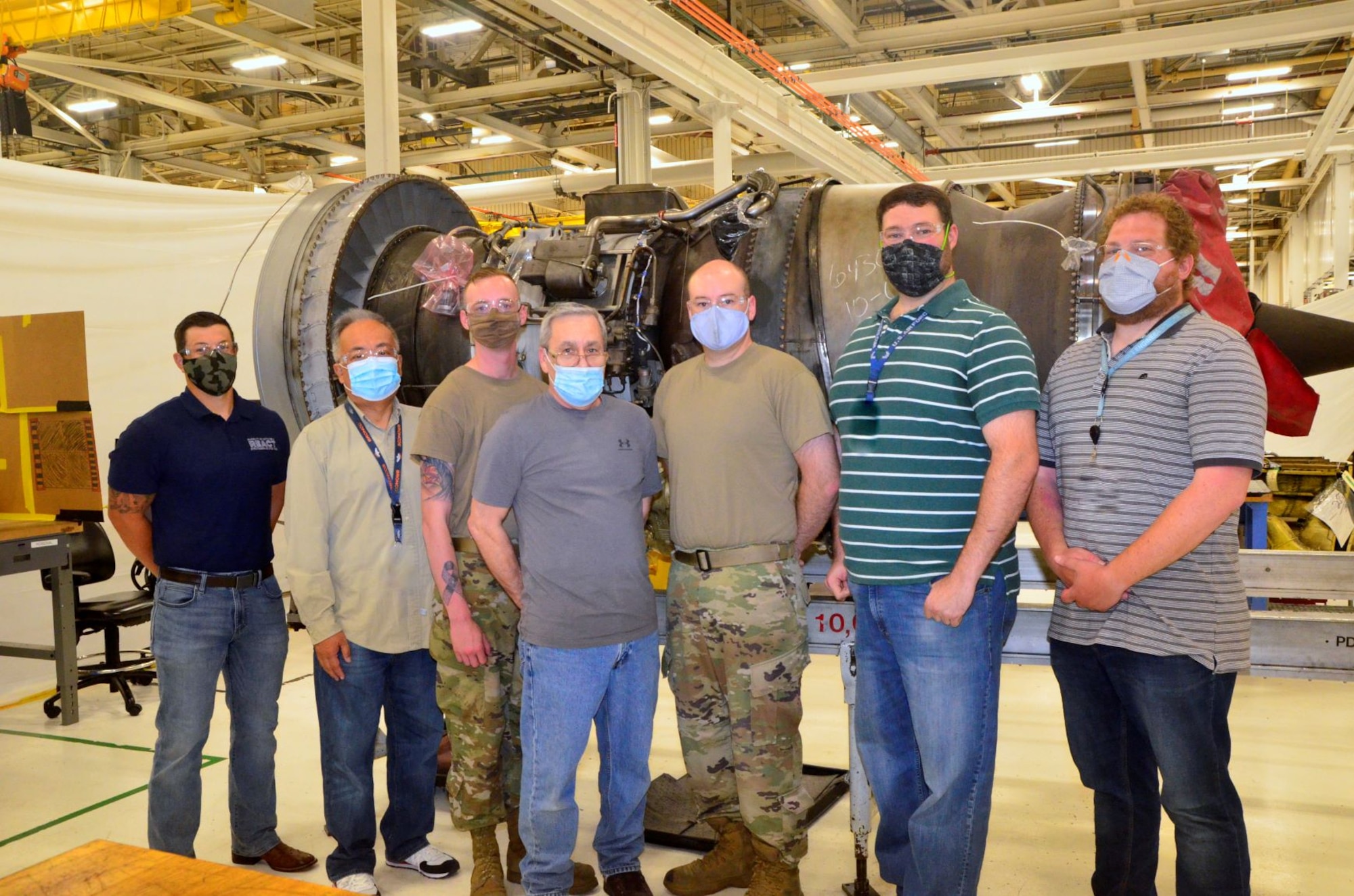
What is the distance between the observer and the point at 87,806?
4152mm

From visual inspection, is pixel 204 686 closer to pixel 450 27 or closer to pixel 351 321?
pixel 351 321

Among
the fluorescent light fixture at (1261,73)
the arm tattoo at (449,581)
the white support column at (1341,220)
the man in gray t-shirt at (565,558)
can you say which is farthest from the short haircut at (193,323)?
the white support column at (1341,220)

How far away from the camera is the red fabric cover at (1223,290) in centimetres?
279

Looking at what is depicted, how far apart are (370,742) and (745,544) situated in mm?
1383

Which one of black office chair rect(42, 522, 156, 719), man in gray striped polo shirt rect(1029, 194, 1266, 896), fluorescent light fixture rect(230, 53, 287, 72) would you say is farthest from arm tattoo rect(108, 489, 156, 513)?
fluorescent light fixture rect(230, 53, 287, 72)

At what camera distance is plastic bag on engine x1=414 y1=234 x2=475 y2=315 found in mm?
3670

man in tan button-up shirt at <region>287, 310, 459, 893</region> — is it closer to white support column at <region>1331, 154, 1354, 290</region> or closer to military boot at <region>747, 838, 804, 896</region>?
military boot at <region>747, 838, 804, 896</region>

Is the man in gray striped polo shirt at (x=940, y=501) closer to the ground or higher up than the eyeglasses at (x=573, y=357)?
closer to the ground

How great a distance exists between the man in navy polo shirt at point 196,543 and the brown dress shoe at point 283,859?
0.28 m

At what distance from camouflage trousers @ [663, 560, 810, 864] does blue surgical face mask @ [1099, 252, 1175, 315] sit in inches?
41.3

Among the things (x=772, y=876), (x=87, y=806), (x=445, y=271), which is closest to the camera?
(x=772, y=876)

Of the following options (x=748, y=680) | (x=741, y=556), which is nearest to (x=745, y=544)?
(x=741, y=556)

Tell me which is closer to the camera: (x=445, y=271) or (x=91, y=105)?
(x=445, y=271)

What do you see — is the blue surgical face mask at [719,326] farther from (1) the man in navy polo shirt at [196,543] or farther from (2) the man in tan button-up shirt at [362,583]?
(1) the man in navy polo shirt at [196,543]
